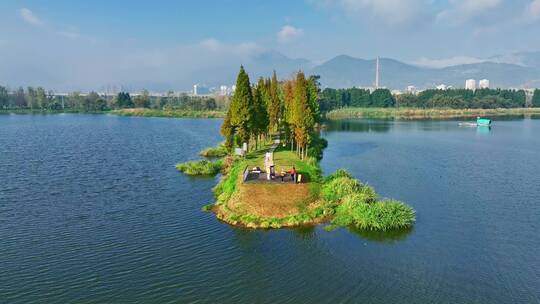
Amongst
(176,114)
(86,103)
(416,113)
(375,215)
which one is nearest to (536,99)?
(416,113)

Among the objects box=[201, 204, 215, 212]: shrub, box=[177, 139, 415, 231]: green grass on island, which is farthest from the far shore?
box=[201, 204, 215, 212]: shrub

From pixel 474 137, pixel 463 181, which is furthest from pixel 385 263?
pixel 474 137

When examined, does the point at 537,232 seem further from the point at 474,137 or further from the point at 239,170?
the point at 474,137

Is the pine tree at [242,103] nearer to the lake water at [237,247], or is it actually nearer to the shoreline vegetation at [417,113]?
the lake water at [237,247]

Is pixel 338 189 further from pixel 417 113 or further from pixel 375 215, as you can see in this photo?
pixel 417 113

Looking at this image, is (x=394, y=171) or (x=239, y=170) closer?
(x=239, y=170)

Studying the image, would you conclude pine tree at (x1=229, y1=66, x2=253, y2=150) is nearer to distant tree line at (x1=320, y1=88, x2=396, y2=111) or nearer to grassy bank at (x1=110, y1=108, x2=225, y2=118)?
grassy bank at (x1=110, y1=108, x2=225, y2=118)
